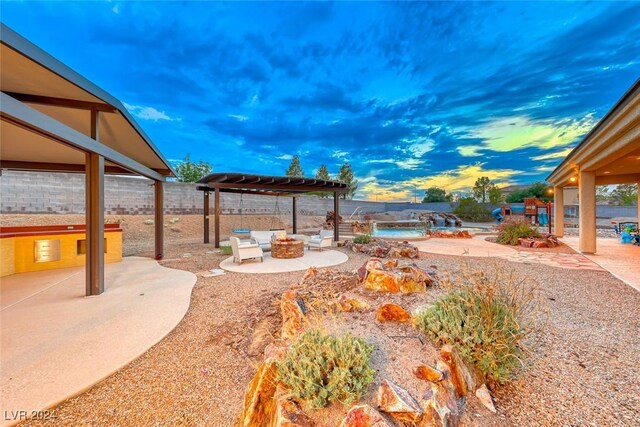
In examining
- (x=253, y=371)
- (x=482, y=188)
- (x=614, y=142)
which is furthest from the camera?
(x=482, y=188)

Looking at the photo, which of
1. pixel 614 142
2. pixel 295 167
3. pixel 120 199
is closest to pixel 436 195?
pixel 295 167

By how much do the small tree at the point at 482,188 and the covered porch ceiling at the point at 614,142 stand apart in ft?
93.6

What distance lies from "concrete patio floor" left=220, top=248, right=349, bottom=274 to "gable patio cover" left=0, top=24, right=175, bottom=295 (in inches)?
110

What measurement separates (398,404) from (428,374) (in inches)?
16.6

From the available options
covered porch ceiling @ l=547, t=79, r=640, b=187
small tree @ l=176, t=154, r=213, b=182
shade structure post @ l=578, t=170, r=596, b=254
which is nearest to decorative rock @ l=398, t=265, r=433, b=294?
covered porch ceiling @ l=547, t=79, r=640, b=187

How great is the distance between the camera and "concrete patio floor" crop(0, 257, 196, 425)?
79.7 inches

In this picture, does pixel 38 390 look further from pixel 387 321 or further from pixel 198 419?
pixel 387 321

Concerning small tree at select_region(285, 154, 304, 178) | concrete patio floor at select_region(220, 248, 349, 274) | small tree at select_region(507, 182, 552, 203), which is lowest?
concrete patio floor at select_region(220, 248, 349, 274)

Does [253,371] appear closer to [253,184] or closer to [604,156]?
[253,184]

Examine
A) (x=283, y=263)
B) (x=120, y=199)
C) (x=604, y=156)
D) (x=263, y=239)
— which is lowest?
(x=283, y=263)

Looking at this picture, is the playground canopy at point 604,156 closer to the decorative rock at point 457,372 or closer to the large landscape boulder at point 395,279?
the large landscape boulder at point 395,279

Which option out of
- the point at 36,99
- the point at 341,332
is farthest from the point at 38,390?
the point at 36,99

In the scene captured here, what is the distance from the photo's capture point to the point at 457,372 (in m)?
1.89

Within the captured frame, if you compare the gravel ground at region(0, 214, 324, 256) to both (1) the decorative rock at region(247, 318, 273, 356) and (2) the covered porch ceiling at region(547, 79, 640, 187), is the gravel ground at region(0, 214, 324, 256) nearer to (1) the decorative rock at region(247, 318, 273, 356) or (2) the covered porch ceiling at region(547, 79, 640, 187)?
(1) the decorative rock at region(247, 318, 273, 356)
